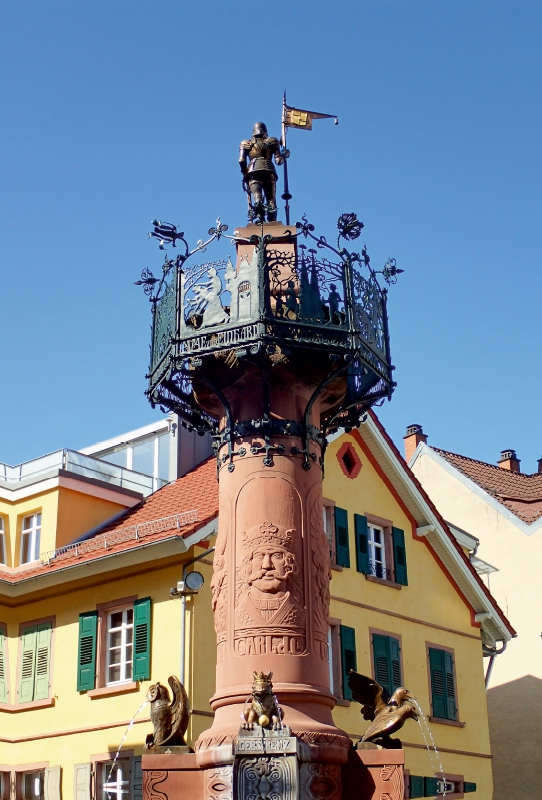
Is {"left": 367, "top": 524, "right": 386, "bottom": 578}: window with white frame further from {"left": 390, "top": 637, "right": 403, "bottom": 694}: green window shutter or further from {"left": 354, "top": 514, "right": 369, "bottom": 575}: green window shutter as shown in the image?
{"left": 390, "top": 637, "right": 403, "bottom": 694}: green window shutter

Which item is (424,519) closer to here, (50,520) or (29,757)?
(50,520)

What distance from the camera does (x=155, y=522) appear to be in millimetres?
21938

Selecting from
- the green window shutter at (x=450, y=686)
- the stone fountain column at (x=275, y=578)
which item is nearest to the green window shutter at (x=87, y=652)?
the green window shutter at (x=450, y=686)

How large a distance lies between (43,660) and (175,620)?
344 cm

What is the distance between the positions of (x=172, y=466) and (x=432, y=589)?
5991mm

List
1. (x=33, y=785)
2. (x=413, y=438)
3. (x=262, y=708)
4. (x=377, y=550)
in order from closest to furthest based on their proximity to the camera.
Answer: (x=262, y=708) → (x=33, y=785) → (x=377, y=550) → (x=413, y=438)

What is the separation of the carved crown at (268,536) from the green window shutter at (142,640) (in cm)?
892

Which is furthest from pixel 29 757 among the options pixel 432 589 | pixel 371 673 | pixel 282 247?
pixel 282 247

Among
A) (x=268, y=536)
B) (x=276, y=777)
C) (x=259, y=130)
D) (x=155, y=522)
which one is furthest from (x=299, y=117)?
(x=155, y=522)

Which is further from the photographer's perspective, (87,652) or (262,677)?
(87,652)

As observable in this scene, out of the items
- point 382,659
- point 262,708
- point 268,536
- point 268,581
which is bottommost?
point 262,708

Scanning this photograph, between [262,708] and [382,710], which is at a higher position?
[382,710]

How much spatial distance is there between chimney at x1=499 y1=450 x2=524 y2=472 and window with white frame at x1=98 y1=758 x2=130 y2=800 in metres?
18.6

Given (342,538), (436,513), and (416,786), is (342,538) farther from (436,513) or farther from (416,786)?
(416,786)
